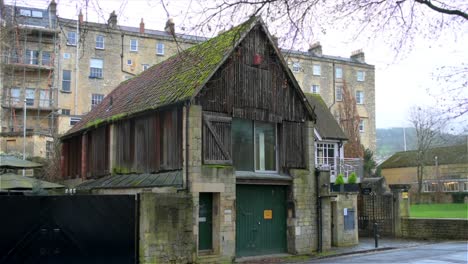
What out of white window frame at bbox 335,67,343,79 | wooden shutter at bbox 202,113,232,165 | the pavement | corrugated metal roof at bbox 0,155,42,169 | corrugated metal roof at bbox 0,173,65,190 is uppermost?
white window frame at bbox 335,67,343,79

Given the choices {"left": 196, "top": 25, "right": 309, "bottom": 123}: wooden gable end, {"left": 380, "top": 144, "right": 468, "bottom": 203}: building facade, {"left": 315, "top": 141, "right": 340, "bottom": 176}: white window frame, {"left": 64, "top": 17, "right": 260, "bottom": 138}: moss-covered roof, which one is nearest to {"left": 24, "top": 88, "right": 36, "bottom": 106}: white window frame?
{"left": 64, "top": 17, "right": 260, "bottom": 138}: moss-covered roof

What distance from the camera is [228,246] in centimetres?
1931

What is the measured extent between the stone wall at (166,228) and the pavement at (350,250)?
263cm

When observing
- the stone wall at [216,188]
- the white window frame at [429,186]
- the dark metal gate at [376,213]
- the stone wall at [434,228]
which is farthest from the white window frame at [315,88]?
the stone wall at [216,188]

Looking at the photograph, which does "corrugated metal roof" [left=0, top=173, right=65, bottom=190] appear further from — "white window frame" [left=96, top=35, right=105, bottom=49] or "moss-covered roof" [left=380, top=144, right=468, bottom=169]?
"moss-covered roof" [left=380, top=144, right=468, bottom=169]

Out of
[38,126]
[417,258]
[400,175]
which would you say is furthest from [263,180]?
[400,175]

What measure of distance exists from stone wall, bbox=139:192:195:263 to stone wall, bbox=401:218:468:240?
15.7 m

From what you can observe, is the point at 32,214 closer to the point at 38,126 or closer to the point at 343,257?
the point at 343,257

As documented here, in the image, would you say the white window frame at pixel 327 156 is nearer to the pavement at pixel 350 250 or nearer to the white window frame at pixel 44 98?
the pavement at pixel 350 250

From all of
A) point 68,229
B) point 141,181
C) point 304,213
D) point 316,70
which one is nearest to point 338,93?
point 316,70

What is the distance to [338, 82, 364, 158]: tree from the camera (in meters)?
54.8

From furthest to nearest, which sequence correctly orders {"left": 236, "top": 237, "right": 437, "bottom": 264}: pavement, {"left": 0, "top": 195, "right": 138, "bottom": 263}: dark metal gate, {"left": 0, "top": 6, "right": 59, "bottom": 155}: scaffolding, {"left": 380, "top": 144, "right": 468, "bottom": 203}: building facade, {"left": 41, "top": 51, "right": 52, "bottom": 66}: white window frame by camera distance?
{"left": 380, "top": 144, "right": 468, "bottom": 203}: building facade
{"left": 41, "top": 51, "right": 52, "bottom": 66}: white window frame
{"left": 0, "top": 6, "right": 59, "bottom": 155}: scaffolding
{"left": 236, "top": 237, "right": 437, "bottom": 264}: pavement
{"left": 0, "top": 195, "right": 138, "bottom": 263}: dark metal gate

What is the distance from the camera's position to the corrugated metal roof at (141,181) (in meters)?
19.3

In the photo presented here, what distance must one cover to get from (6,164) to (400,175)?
62.7m
